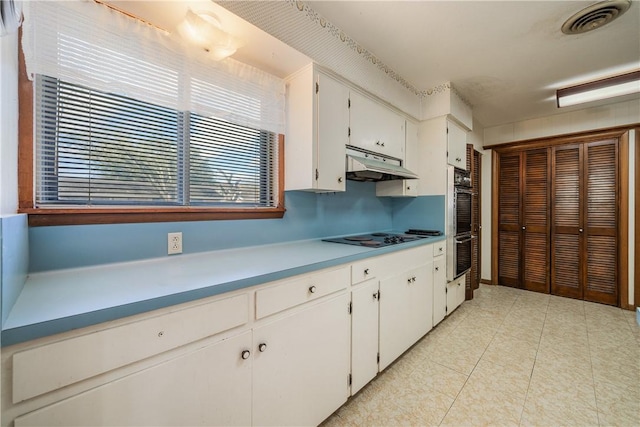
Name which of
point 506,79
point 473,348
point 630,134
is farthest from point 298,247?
point 630,134

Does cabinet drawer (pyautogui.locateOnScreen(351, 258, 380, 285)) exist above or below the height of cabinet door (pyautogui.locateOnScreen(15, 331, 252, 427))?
above

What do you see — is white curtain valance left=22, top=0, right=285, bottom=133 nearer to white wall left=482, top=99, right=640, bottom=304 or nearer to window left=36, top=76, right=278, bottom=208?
window left=36, top=76, right=278, bottom=208

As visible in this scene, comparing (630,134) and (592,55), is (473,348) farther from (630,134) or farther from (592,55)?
(630,134)

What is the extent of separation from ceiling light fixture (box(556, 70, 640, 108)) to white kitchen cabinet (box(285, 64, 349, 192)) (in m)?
2.46

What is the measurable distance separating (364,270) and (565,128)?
379 cm

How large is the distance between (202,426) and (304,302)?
1.91ft

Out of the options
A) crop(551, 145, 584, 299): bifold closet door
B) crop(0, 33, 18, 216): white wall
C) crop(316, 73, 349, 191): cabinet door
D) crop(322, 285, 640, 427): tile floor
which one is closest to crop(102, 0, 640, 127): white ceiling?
crop(316, 73, 349, 191): cabinet door

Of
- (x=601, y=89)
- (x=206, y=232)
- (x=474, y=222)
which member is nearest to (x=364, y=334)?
(x=206, y=232)

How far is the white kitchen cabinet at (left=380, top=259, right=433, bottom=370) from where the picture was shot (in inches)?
71.7

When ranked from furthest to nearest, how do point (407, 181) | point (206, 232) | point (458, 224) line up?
point (458, 224), point (407, 181), point (206, 232)

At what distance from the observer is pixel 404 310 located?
6.64 ft

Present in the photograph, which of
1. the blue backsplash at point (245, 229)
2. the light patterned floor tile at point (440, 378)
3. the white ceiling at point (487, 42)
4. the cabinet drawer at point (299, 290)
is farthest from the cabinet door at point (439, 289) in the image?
the white ceiling at point (487, 42)

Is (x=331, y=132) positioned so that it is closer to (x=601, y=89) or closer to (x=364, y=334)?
(x=364, y=334)

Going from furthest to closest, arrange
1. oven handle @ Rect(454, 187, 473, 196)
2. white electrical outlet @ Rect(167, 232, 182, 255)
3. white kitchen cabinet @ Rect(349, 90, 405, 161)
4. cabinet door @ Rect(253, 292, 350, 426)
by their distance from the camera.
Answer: oven handle @ Rect(454, 187, 473, 196), white kitchen cabinet @ Rect(349, 90, 405, 161), white electrical outlet @ Rect(167, 232, 182, 255), cabinet door @ Rect(253, 292, 350, 426)
